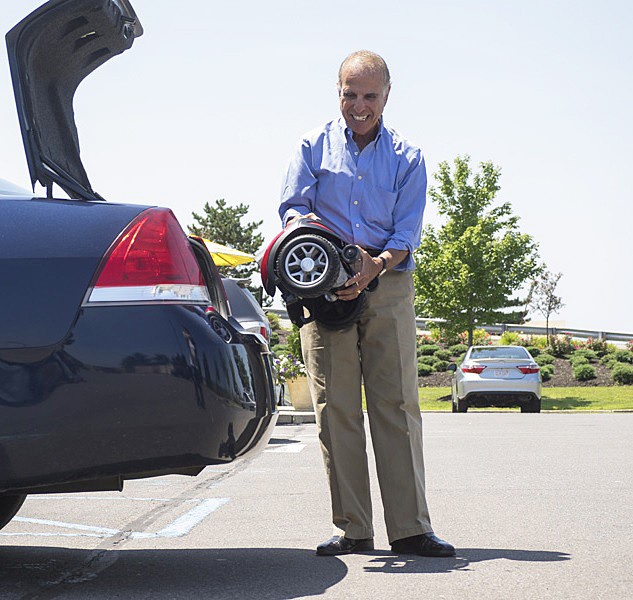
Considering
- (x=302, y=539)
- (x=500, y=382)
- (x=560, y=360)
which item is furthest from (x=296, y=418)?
(x=560, y=360)

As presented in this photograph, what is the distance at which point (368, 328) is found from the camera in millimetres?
5156

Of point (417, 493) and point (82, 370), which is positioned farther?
point (417, 493)

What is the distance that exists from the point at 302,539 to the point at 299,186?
1610 mm

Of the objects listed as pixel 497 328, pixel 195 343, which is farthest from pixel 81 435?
pixel 497 328

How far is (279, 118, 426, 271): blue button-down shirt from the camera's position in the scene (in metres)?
5.18

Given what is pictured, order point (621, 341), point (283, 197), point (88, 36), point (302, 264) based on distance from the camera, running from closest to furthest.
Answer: point (88, 36)
point (302, 264)
point (283, 197)
point (621, 341)

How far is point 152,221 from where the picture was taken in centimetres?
392

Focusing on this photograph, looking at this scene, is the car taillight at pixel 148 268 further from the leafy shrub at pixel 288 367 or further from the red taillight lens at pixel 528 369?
the red taillight lens at pixel 528 369

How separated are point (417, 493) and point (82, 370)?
6.04 ft

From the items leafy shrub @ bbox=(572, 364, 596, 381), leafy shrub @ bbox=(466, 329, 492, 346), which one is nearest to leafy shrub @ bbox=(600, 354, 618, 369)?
leafy shrub @ bbox=(572, 364, 596, 381)

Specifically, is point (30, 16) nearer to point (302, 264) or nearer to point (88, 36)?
point (88, 36)

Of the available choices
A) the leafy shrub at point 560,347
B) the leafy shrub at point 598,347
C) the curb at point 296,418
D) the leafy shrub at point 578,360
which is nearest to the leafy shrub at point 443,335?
the leafy shrub at point 560,347

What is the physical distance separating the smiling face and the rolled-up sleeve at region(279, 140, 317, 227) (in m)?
0.25

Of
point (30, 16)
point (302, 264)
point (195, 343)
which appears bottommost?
point (195, 343)
